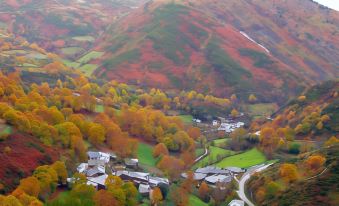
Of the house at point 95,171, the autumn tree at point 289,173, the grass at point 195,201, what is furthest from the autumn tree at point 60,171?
the autumn tree at point 289,173

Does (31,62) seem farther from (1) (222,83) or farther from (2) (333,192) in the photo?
(2) (333,192)

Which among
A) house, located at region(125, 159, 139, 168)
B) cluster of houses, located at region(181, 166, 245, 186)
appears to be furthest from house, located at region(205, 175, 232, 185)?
house, located at region(125, 159, 139, 168)

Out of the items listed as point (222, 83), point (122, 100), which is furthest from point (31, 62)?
point (222, 83)

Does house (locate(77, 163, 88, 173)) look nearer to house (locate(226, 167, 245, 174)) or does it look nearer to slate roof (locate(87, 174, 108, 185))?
slate roof (locate(87, 174, 108, 185))

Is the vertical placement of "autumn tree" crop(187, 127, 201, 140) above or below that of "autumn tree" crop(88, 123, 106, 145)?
below

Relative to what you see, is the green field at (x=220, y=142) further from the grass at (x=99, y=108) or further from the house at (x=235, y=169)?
the grass at (x=99, y=108)

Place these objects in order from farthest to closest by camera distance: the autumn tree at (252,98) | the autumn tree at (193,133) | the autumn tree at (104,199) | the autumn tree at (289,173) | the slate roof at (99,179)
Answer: the autumn tree at (252,98)
the autumn tree at (193,133)
the autumn tree at (289,173)
the slate roof at (99,179)
the autumn tree at (104,199)

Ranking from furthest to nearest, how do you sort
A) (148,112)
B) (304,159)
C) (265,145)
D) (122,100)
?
(122,100) < (148,112) < (265,145) < (304,159)
